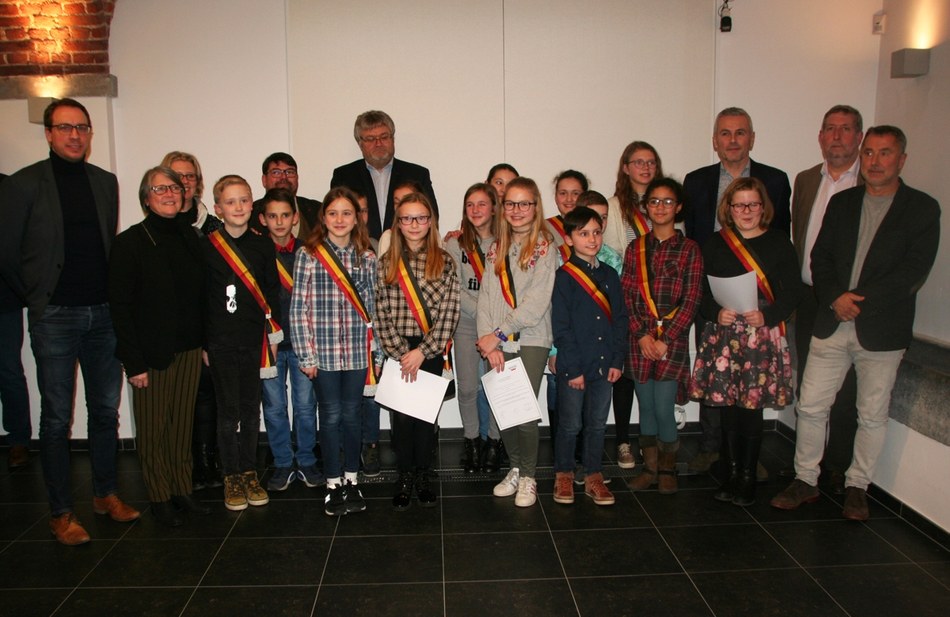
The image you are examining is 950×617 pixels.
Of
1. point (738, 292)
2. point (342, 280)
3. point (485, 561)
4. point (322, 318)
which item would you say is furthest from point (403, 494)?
point (738, 292)

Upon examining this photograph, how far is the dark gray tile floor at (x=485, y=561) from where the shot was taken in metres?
2.61

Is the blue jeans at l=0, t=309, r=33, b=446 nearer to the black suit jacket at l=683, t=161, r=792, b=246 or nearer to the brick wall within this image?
the brick wall

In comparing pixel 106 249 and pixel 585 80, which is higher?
pixel 585 80

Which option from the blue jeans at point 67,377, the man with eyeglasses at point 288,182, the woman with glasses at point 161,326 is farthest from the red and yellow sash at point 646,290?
the blue jeans at point 67,377

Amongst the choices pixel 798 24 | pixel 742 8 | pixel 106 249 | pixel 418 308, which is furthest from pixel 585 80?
pixel 106 249

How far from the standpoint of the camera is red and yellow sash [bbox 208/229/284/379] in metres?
3.35

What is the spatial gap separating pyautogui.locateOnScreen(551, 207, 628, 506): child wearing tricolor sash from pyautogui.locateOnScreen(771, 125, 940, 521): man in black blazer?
941 mm

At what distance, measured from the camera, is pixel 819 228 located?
12.0ft

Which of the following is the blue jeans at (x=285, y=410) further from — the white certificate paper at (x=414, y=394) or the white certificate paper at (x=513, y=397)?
the white certificate paper at (x=513, y=397)

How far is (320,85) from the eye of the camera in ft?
14.3

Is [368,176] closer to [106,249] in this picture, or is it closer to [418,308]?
[418,308]

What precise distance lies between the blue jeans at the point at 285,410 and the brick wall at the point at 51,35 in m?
2.23

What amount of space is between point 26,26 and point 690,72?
13.0 feet

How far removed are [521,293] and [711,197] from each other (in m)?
1.28
